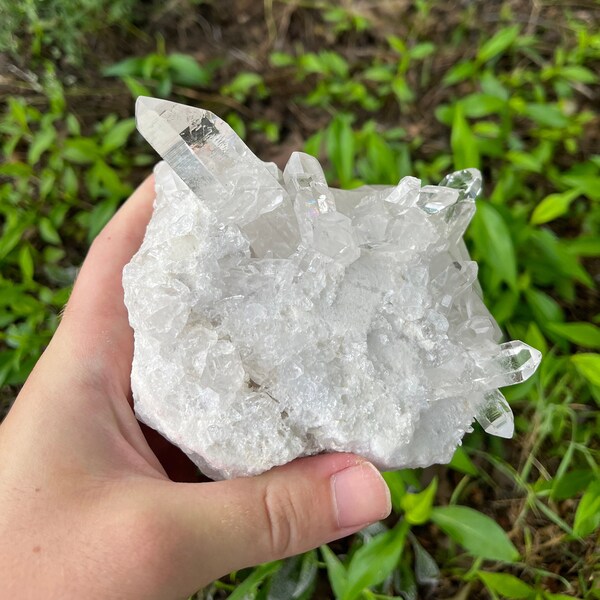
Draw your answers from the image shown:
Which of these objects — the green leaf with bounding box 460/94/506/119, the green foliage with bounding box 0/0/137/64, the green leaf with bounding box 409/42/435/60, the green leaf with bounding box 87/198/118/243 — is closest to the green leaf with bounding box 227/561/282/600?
the green leaf with bounding box 87/198/118/243

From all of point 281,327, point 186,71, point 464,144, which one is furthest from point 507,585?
point 186,71

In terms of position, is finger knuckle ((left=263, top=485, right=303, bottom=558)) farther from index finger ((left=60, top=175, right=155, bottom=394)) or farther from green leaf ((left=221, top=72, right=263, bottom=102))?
green leaf ((left=221, top=72, right=263, bottom=102))

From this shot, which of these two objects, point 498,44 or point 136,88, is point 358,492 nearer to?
point 136,88

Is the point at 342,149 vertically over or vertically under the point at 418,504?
over

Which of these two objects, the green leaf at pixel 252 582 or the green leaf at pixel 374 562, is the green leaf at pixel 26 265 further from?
the green leaf at pixel 374 562

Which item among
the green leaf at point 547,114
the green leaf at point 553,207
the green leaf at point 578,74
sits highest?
the green leaf at point 578,74

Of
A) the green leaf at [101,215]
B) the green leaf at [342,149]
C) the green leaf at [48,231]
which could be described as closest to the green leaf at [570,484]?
the green leaf at [342,149]
